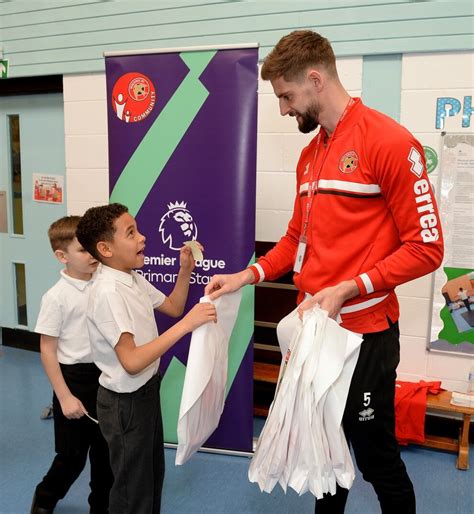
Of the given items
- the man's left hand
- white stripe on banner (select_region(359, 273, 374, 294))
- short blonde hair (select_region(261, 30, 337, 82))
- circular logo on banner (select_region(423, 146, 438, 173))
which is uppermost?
short blonde hair (select_region(261, 30, 337, 82))

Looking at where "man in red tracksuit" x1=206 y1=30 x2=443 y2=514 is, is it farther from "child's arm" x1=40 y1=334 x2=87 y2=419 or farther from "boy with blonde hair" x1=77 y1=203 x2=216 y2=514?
"child's arm" x1=40 y1=334 x2=87 y2=419

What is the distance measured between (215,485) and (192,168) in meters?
1.51

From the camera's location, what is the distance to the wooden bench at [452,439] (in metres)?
2.56

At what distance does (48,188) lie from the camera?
4.01m

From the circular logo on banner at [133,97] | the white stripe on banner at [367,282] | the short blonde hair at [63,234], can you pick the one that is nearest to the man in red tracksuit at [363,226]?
the white stripe on banner at [367,282]

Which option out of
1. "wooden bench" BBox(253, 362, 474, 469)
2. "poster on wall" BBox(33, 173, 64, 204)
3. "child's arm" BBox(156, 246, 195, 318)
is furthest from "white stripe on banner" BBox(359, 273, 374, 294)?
"poster on wall" BBox(33, 173, 64, 204)

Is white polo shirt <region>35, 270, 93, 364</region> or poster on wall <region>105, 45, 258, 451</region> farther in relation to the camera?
poster on wall <region>105, 45, 258, 451</region>

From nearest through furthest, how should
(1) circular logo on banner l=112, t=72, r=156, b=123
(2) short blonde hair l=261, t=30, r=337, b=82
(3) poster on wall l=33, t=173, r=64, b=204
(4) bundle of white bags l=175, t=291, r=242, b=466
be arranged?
(2) short blonde hair l=261, t=30, r=337, b=82
(4) bundle of white bags l=175, t=291, r=242, b=466
(1) circular logo on banner l=112, t=72, r=156, b=123
(3) poster on wall l=33, t=173, r=64, b=204

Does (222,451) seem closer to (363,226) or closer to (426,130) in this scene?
(363,226)

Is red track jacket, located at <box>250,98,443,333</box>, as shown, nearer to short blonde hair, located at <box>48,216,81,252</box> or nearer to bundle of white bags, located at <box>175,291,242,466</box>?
bundle of white bags, located at <box>175,291,242,466</box>

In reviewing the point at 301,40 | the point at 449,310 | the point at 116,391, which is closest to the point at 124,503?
the point at 116,391

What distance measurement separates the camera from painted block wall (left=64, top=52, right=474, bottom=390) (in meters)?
2.67

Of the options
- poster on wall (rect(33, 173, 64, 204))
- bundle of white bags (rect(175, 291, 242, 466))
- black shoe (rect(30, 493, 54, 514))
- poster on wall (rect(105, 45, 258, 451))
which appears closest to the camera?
bundle of white bags (rect(175, 291, 242, 466))

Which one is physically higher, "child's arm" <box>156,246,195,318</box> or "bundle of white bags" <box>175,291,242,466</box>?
"child's arm" <box>156,246,195,318</box>
